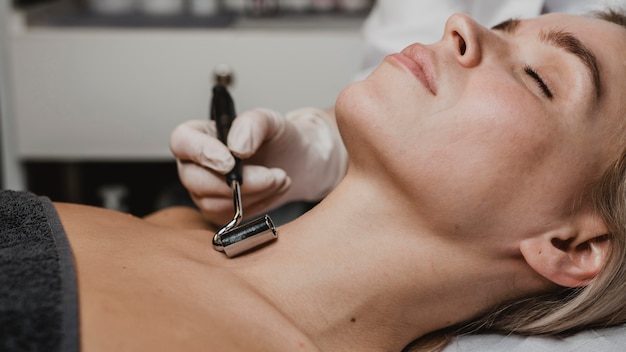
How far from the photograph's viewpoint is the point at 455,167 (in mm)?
997

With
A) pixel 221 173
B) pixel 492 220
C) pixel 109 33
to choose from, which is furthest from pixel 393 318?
pixel 109 33

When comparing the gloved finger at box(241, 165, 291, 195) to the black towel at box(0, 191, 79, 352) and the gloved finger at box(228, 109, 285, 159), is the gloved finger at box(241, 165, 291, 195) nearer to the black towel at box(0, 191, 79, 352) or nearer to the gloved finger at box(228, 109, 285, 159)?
the gloved finger at box(228, 109, 285, 159)

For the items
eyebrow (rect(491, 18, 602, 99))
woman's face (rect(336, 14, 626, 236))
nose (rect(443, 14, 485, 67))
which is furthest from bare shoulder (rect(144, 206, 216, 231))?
eyebrow (rect(491, 18, 602, 99))

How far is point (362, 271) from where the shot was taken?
105 centimetres

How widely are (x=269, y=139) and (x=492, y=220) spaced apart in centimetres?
47

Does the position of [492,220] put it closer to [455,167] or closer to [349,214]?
[455,167]

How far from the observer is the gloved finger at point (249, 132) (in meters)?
1.20

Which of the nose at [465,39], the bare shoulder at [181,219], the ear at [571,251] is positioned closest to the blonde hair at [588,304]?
the ear at [571,251]

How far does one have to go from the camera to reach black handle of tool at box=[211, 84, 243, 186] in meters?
1.20

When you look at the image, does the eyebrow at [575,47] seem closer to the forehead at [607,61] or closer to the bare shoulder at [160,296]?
the forehead at [607,61]

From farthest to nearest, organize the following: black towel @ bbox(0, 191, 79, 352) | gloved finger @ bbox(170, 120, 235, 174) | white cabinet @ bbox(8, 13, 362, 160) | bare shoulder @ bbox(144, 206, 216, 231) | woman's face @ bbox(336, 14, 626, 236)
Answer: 1. white cabinet @ bbox(8, 13, 362, 160)
2. bare shoulder @ bbox(144, 206, 216, 231)
3. gloved finger @ bbox(170, 120, 235, 174)
4. woman's face @ bbox(336, 14, 626, 236)
5. black towel @ bbox(0, 191, 79, 352)

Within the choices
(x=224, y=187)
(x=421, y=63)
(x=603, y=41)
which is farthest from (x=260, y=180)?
(x=603, y=41)

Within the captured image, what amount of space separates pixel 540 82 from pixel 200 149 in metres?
0.53

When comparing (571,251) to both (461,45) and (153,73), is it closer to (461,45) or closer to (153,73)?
(461,45)
